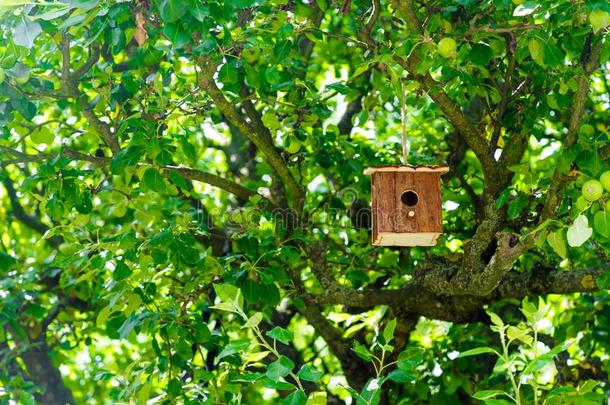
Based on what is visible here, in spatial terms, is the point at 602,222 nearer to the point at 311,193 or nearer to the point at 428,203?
the point at 428,203

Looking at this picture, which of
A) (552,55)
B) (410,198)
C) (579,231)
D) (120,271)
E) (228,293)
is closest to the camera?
(579,231)

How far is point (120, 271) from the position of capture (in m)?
3.31

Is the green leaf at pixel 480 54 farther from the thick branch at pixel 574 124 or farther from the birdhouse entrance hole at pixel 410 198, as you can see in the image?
the birdhouse entrance hole at pixel 410 198

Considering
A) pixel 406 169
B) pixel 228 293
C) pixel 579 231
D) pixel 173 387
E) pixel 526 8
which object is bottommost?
pixel 173 387

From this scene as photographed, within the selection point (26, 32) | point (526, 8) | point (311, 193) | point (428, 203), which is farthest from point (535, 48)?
point (311, 193)

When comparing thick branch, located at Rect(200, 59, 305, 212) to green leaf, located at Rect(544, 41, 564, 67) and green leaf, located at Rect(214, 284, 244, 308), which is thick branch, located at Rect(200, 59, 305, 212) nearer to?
green leaf, located at Rect(214, 284, 244, 308)

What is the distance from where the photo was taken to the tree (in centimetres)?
281

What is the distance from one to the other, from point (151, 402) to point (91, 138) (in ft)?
3.86

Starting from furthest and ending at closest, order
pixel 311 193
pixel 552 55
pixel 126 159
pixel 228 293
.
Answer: pixel 311 193 < pixel 126 159 < pixel 552 55 < pixel 228 293

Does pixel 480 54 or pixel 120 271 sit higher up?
pixel 480 54

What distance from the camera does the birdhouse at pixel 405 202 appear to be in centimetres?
297

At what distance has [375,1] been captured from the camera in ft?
10.5

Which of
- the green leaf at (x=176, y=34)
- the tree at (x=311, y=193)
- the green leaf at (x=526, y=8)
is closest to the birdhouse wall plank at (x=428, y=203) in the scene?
the tree at (x=311, y=193)

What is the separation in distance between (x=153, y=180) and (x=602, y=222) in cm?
163
